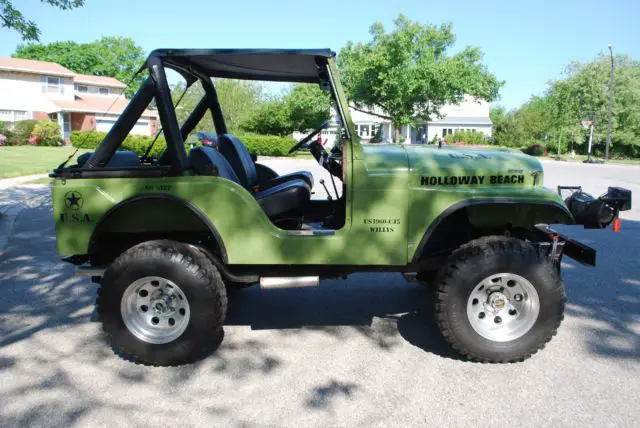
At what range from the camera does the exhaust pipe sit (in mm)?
3852

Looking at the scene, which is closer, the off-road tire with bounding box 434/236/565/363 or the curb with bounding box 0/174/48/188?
the off-road tire with bounding box 434/236/565/363

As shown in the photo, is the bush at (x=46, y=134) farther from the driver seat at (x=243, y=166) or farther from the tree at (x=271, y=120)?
the driver seat at (x=243, y=166)

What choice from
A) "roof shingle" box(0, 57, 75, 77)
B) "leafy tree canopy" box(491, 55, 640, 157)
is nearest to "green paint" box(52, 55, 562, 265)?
"leafy tree canopy" box(491, 55, 640, 157)

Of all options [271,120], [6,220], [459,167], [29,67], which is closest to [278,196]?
[459,167]

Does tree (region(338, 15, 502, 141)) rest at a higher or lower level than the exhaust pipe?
higher

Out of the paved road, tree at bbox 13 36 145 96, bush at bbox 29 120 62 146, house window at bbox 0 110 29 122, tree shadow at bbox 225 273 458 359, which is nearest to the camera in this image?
the paved road

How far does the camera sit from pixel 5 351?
3.94 metres

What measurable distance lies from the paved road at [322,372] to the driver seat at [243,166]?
1.14 m

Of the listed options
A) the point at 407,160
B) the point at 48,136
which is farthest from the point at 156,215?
the point at 48,136

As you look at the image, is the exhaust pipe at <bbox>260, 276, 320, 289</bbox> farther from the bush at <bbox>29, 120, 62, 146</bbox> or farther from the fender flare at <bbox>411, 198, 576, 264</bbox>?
the bush at <bbox>29, 120, 62, 146</bbox>

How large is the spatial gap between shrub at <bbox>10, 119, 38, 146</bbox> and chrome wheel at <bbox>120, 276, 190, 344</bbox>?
37.7 m

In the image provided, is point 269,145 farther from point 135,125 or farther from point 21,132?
point 135,125

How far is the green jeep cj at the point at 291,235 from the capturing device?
3.64 m

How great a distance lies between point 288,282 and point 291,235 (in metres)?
0.38
